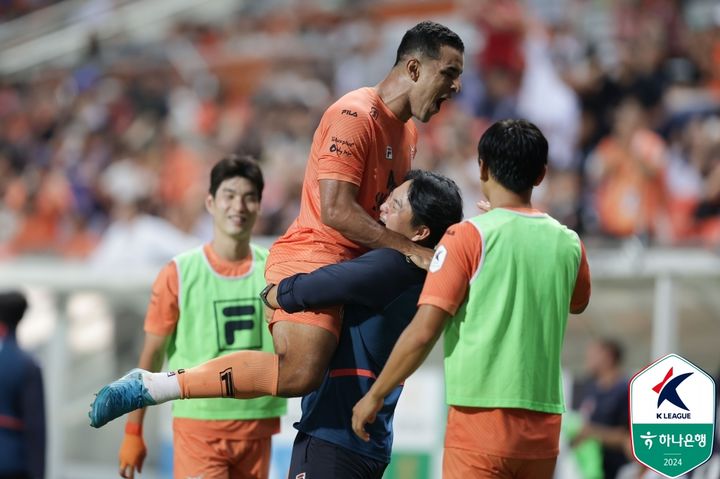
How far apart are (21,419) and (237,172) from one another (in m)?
2.05

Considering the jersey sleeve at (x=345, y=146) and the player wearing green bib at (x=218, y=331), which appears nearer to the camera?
the jersey sleeve at (x=345, y=146)

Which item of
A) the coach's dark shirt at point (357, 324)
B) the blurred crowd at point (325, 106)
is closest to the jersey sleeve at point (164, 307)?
the coach's dark shirt at point (357, 324)

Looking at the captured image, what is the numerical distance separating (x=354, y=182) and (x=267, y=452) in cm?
171

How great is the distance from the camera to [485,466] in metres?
3.95

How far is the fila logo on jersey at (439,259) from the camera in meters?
3.96


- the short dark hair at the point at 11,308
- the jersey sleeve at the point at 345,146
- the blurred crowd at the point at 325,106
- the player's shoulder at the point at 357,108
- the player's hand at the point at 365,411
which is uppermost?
the blurred crowd at the point at 325,106

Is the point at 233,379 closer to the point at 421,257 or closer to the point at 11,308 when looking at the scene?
the point at 421,257

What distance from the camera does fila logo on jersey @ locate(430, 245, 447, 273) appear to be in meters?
3.96

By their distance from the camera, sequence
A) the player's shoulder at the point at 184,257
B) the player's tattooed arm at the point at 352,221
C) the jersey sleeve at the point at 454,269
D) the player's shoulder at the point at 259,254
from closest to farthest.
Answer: the jersey sleeve at the point at 454,269
the player's tattooed arm at the point at 352,221
the player's shoulder at the point at 184,257
the player's shoulder at the point at 259,254

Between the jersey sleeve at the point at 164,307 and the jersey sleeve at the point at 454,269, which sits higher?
the jersey sleeve at the point at 164,307

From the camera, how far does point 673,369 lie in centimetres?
426

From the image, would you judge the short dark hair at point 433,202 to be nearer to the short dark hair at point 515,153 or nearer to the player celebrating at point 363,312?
the player celebrating at point 363,312

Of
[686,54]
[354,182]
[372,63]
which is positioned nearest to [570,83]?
[686,54]

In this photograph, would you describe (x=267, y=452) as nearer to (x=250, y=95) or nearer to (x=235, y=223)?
(x=235, y=223)
